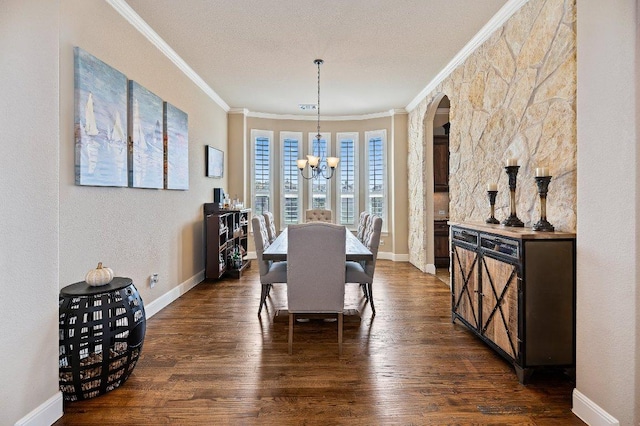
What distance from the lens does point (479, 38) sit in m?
3.62

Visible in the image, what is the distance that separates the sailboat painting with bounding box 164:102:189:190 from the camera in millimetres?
3889

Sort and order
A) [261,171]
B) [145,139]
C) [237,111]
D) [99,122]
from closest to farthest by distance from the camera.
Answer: [99,122] < [145,139] < [237,111] < [261,171]

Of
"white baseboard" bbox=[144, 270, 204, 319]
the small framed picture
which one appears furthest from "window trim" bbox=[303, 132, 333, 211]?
"white baseboard" bbox=[144, 270, 204, 319]

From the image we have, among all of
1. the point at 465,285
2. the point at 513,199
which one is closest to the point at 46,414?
the point at 465,285

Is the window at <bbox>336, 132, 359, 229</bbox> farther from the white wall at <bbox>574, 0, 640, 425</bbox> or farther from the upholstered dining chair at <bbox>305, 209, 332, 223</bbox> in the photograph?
the white wall at <bbox>574, 0, 640, 425</bbox>

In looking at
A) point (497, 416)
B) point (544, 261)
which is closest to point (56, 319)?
point (497, 416)

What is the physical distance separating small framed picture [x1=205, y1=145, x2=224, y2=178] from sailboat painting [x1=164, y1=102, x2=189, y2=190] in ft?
3.04

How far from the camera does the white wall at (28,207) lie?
164 centimetres

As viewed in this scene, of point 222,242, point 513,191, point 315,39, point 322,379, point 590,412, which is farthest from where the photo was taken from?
point 222,242

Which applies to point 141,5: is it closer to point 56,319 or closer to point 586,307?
point 56,319

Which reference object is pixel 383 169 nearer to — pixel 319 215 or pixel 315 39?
pixel 319 215

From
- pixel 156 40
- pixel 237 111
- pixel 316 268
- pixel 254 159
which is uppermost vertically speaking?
pixel 237 111

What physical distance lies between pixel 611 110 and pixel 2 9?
10.1 ft

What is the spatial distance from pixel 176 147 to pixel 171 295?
180 cm
